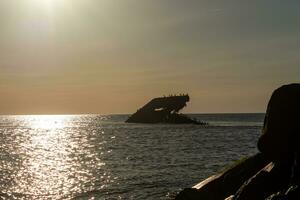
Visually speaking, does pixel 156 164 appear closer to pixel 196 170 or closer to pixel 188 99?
pixel 196 170

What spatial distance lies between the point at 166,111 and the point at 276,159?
405 feet

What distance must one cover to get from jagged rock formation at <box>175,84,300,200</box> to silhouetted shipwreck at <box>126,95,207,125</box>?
112704mm

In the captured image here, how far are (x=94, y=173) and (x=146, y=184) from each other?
8878 mm

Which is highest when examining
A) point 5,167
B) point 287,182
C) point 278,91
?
point 278,91

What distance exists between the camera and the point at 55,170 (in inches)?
1670

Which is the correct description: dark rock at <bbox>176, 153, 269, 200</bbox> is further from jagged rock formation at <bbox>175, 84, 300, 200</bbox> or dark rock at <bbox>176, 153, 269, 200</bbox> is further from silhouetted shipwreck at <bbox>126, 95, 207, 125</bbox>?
silhouetted shipwreck at <bbox>126, 95, 207, 125</bbox>

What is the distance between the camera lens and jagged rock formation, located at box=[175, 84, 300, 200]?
15.9 metres

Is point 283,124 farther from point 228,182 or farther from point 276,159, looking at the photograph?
point 228,182

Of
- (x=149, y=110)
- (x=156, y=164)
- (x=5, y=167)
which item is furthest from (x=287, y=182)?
(x=149, y=110)

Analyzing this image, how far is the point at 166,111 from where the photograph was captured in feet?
462

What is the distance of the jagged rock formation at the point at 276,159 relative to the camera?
15.9m

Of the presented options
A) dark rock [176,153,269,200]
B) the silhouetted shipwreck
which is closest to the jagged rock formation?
dark rock [176,153,269,200]

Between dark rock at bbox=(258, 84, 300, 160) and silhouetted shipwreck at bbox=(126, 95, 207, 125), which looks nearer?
dark rock at bbox=(258, 84, 300, 160)

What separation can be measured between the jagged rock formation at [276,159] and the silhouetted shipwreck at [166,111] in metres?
113
